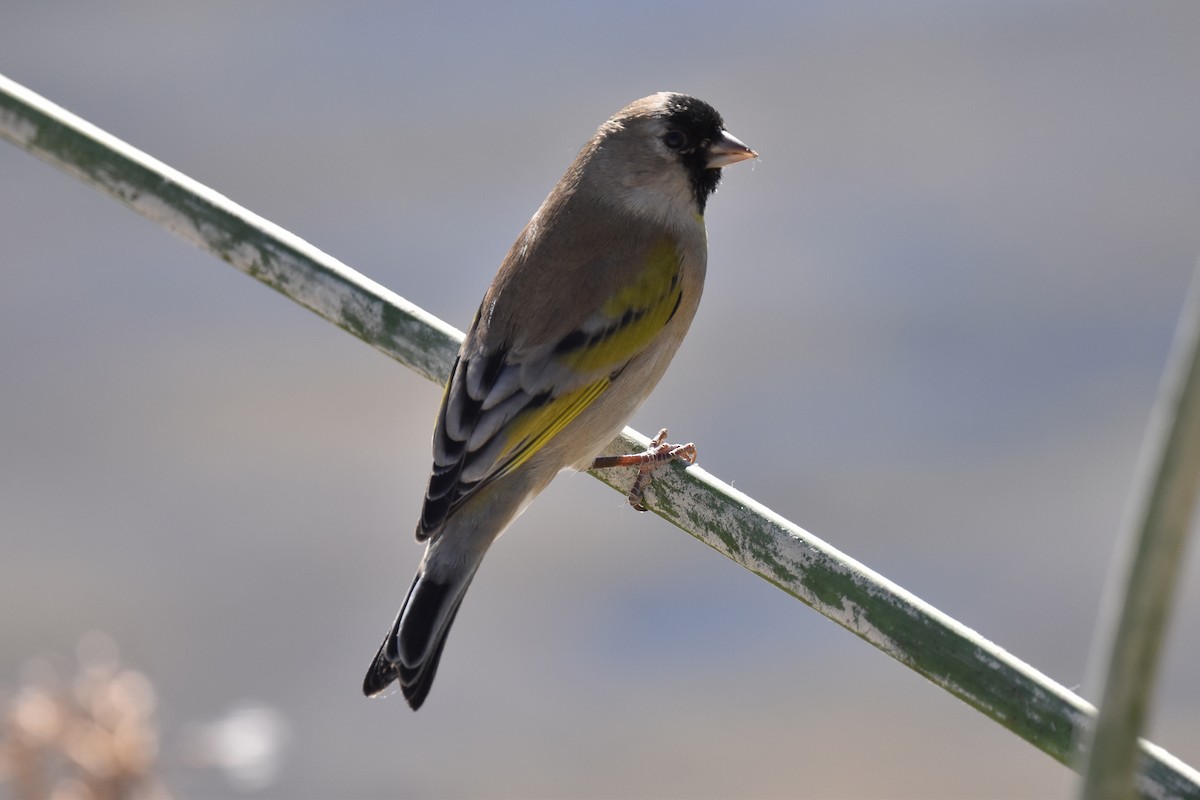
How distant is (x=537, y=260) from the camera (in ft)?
9.23

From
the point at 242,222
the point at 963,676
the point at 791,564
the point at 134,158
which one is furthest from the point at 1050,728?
the point at 134,158

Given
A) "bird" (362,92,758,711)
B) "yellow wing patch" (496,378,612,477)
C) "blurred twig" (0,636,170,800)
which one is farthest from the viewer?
"yellow wing patch" (496,378,612,477)

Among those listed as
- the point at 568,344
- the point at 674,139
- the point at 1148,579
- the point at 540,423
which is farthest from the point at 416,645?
the point at 1148,579

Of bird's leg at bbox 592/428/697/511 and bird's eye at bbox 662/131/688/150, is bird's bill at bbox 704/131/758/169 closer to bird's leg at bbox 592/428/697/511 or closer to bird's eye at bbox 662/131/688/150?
bird's eye at bbox 662/131/688/150

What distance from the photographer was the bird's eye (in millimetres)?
3014

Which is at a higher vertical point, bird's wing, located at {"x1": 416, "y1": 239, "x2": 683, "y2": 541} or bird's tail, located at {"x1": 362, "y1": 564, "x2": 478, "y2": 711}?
bird's wing, located at {"x1": 416, "y1": 239, "x2": 683, "y2": 541}

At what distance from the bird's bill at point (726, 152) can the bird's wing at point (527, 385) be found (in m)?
0.24

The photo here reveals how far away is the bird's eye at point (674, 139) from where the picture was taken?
3014mm

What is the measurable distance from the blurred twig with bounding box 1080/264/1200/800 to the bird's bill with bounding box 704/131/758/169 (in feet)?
7.98

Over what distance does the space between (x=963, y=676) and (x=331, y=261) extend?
49.3 inches

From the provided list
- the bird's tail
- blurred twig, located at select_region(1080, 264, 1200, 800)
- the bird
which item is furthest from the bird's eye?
blurred twig, located at select_region(1080, 264, 1200, 800)

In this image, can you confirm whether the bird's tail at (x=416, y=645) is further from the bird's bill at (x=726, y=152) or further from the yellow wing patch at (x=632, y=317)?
the bird's bill at (x=726, y=152)

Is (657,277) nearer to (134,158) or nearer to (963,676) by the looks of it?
(134,158)

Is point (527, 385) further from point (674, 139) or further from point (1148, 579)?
point (1148, 579)
